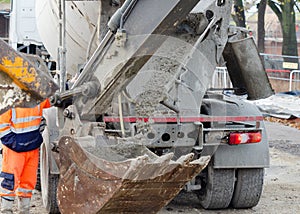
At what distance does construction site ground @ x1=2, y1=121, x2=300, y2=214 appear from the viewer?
6.81m

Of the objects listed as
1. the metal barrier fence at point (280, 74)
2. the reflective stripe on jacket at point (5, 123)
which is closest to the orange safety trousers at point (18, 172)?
the reflective stripe on jacket at point (5, 123)

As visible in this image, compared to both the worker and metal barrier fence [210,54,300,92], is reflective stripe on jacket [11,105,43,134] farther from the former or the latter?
metal barrier fence [210,54,300,92]

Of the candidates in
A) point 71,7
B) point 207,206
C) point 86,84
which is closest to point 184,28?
point 86,84

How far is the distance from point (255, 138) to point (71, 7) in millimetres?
2144

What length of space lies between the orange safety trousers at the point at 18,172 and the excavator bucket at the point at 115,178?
1.14 metres

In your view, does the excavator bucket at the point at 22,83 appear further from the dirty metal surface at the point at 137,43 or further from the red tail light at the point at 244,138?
the red tail light at the point at 244,138

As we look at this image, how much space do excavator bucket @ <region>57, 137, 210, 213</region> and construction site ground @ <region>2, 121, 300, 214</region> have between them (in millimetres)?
1848

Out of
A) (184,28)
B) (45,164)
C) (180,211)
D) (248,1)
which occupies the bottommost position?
(180,211)

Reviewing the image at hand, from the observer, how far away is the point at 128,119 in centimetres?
561

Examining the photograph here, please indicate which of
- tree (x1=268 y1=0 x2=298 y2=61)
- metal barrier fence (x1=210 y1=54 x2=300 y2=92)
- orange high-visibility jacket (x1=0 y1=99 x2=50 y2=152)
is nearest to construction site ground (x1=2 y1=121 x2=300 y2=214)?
orange high-visibility jacket (x1=0 y1=99 x2=50 y2=152)

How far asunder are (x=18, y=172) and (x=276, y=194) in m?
3.05

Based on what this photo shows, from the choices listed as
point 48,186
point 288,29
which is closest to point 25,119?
point 48,186

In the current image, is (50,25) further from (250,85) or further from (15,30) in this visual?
(15,30)

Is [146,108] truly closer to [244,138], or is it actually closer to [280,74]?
[244,138]
